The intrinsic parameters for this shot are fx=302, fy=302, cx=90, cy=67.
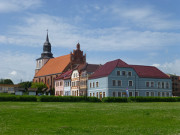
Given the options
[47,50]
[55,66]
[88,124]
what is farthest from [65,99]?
[47,50]

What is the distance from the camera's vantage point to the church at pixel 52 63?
115 meters

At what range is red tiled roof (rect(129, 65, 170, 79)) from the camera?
8282cm

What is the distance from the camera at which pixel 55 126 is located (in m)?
19.8

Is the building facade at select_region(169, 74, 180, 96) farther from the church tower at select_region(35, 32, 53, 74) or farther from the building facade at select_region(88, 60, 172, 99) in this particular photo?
the church tower at select_region(35, 32, 53, 74)

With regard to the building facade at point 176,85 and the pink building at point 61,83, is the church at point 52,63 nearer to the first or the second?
the pink building at point 61,83

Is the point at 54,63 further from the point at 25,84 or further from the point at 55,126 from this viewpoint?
the point at 55,126

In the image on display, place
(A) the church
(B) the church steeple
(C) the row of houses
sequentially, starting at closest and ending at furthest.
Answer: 1. (C) the row of houses
2. (A) the church
3. (B) the church steeple

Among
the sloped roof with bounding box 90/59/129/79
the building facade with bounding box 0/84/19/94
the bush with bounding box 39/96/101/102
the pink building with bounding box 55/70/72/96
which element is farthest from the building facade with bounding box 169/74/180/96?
the bush with bounding box 39/96/101/102

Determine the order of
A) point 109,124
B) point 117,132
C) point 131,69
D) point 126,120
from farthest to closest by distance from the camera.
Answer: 1. point 131,69
2. point 126,120
3. point 109,124
4. point 117,132

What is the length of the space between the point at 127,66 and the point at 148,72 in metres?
8.46

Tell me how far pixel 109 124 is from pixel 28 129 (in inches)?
227

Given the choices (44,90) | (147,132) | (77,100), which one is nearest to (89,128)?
(147,132)

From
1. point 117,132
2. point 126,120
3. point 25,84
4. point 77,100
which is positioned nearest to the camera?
point 117,132

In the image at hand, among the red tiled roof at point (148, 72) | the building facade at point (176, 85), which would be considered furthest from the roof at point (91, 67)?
the building facade at point (176, 85)
